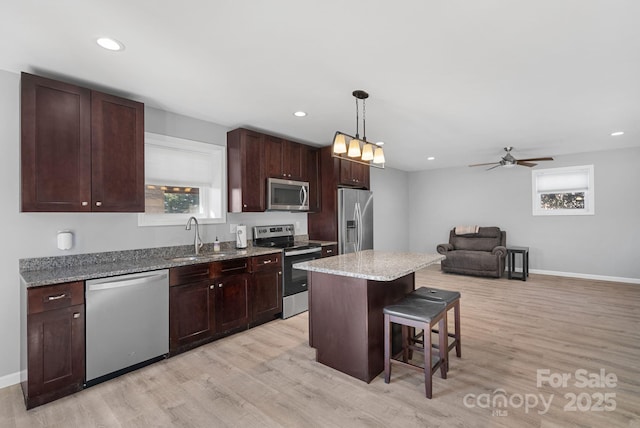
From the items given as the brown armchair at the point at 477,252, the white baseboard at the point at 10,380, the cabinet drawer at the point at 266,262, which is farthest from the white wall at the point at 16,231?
the brown armchair at the point at 477,252

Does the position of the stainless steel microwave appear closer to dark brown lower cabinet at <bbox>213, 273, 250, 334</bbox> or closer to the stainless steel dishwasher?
dark brown lower cabinet at <bbox>213, 273, 250, 334</bbox>

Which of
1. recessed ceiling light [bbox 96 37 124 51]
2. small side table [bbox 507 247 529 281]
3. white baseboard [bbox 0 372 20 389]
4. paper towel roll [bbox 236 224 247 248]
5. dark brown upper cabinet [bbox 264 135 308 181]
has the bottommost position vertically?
white baseboard [bbox 0 372 20 389]

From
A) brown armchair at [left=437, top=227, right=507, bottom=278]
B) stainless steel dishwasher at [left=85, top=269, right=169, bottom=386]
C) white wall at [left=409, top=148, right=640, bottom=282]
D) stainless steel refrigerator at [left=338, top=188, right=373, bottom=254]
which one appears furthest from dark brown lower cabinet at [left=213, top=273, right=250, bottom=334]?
white wall at [left=409, top=148, right=640, bottom=282]

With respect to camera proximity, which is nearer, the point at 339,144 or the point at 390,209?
the point at 339,144

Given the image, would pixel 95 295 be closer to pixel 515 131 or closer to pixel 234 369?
pixel 234 369

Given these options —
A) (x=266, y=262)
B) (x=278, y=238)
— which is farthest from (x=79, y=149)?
(x=278, y=238)

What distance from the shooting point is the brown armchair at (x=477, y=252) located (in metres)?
6.07

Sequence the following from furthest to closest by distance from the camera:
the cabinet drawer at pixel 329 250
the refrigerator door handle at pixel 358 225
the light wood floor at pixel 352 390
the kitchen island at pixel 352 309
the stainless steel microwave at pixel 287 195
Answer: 1. the refrigerator door handle at pixel 358 225
2. the cabinet drawer at pixel 329 250
3. the stainless steel microwave at pixel 287 195
4. the kitchen island at pixel 352 309
5. the light wood floor at pixel 352 390

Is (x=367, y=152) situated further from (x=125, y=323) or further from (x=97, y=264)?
(x=97, y=264)

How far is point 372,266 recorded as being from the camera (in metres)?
2.46

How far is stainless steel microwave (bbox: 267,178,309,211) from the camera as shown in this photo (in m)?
4.11

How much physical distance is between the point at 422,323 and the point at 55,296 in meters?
2.69

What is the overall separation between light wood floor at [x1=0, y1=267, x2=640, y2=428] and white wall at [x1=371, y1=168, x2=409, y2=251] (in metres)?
3.89

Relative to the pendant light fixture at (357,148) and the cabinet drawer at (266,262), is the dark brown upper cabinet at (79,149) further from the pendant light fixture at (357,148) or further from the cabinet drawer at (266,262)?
the pendant light fixture at (357,148)
